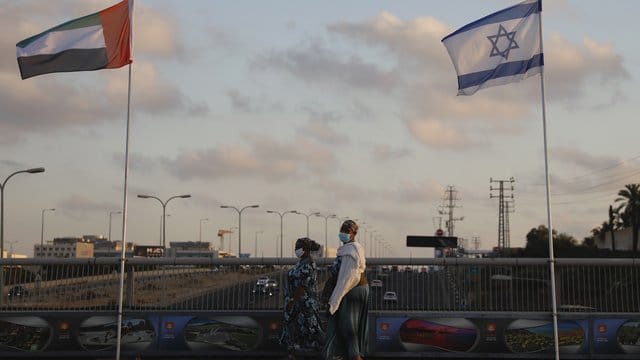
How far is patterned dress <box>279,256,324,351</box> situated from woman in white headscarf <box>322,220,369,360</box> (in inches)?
68.9

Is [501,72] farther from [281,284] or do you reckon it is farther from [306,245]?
[281,284]

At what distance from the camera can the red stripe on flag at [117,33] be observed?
11875 mm

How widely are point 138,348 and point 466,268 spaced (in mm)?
4919

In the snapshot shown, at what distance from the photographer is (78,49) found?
467 inches

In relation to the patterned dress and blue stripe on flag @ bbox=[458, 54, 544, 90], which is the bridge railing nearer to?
the patterned dress

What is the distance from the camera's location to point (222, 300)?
1188 centimetres

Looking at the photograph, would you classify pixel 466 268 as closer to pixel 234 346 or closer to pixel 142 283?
pixel 234 346

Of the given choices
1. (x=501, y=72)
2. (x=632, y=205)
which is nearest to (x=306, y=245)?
(x=501, y=72)

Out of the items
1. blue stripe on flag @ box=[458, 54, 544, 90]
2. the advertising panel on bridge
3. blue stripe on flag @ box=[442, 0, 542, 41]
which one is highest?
blue stripe on flag @ box=[442, 0, 542, 41]

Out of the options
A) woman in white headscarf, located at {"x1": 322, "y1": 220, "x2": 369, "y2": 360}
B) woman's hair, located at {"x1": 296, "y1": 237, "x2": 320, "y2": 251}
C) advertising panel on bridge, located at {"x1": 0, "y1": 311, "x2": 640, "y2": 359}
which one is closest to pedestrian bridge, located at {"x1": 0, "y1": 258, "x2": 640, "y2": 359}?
advertising panel on bridge, located at {"x1": 0, "y1": 311, "x2": 640, "y2": 359}

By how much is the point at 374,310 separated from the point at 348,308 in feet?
11.0

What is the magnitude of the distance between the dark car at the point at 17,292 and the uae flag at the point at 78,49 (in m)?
3.12

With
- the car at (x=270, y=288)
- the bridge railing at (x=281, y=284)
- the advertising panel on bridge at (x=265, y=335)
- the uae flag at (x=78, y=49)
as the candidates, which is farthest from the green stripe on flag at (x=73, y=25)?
the car at (x=270, y=288)

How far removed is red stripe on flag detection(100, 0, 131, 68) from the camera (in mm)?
11875
